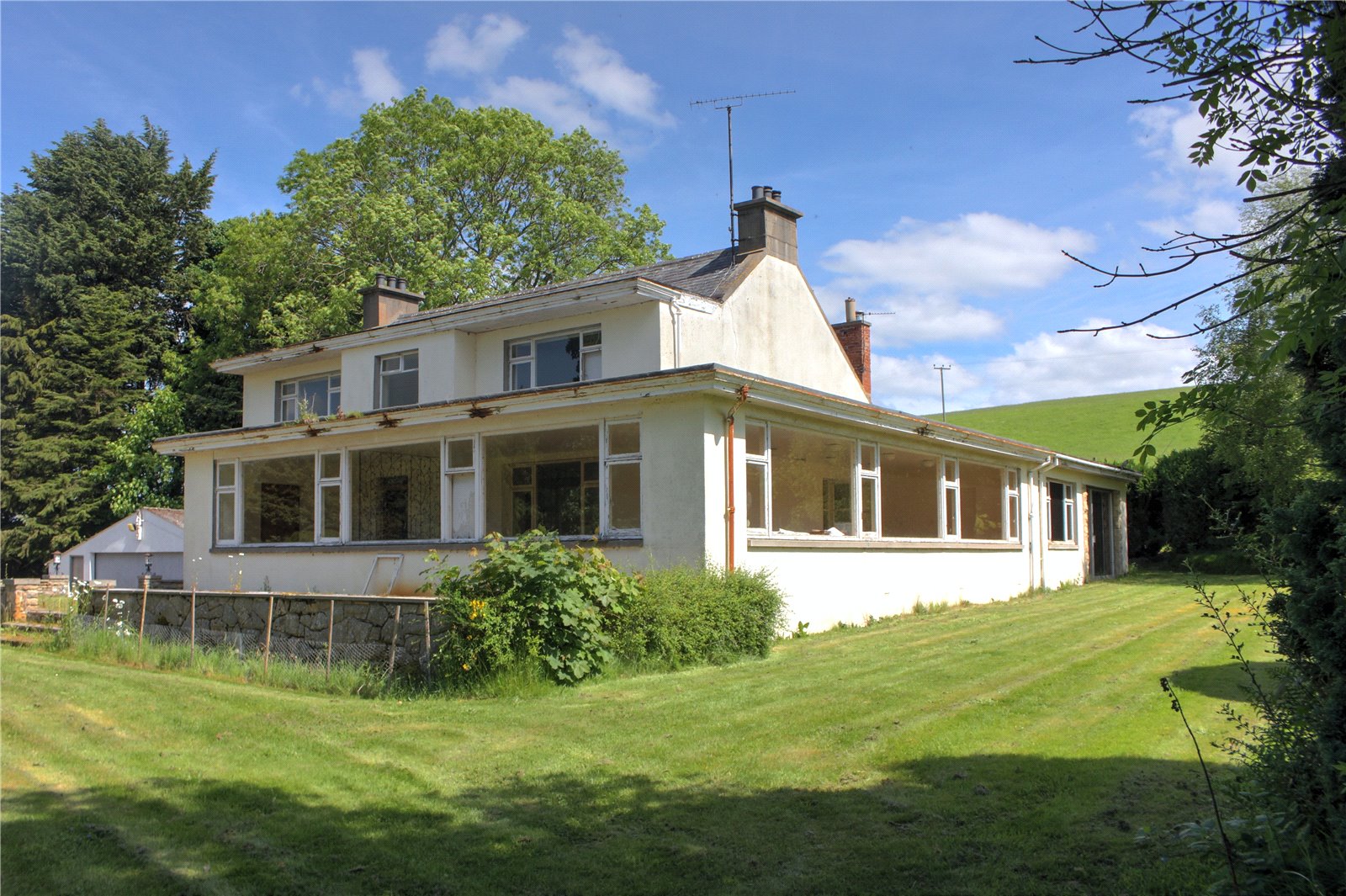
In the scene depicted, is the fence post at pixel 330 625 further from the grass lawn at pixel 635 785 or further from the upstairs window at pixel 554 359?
the upstairs window at pixel 554 359

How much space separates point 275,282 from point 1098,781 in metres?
36.8

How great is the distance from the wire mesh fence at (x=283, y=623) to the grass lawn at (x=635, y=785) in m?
0.98

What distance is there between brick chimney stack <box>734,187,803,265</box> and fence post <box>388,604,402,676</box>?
13.5m

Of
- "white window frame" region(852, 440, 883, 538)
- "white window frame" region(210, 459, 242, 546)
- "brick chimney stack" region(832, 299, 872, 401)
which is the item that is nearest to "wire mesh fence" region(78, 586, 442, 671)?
"white window frame" region(210, 459, 242, 546)

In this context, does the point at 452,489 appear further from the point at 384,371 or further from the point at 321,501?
the point at 384,371

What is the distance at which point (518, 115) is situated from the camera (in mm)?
38969

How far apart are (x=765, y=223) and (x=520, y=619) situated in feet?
46.8

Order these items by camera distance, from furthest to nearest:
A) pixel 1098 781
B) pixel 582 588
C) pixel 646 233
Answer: pixel 646 233 < pixel 582 588 < pixel 1098 781

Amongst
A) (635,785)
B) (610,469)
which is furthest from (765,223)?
(635,785)

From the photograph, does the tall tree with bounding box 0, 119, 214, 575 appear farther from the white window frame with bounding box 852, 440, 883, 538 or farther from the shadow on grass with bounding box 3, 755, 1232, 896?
the shadow on grass with bounding box 3, 755, 1232, 896

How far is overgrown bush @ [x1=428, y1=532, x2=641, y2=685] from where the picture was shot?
10.5 meters

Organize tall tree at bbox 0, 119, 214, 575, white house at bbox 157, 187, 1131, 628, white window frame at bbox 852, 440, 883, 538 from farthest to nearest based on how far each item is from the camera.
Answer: tall tree at bbox 0, 119, 214, 575, white window frame at bbox 852, 440, 883, 538, white house at bbox 157, 187, 1131, 628

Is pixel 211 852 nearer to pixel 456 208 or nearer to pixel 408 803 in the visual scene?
pixel 408 803

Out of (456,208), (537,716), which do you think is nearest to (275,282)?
(456,208)
